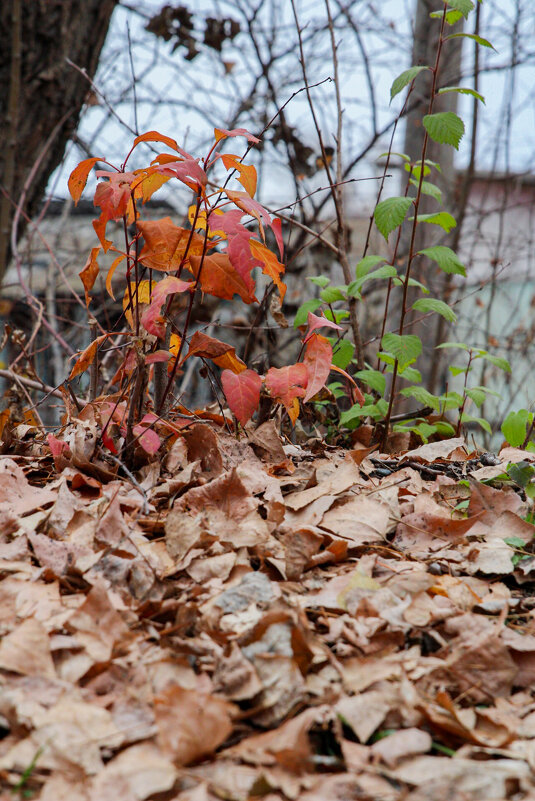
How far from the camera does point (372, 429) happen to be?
2.24 m

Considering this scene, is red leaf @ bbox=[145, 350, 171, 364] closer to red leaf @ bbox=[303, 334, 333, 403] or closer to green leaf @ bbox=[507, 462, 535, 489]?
red leaf @ bbox=[303, 334, 333, 403]

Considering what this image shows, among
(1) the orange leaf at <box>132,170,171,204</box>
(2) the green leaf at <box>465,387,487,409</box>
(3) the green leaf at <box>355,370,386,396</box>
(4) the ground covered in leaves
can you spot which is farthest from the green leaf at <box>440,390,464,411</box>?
(1) the orange leaf at <box>132,170,171,204</box>

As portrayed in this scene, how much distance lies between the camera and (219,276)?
1.52 meters

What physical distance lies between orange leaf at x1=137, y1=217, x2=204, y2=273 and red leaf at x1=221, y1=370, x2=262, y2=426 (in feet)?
0.96

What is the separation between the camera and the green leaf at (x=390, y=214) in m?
1.75

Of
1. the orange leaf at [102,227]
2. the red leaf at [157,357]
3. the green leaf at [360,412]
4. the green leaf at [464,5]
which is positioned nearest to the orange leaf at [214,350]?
the red leaf at [157,357]

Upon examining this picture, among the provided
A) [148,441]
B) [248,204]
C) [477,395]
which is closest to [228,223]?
[248,204]

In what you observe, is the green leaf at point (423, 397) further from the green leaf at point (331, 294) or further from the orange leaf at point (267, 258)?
the orange leaf at point (267, 258)

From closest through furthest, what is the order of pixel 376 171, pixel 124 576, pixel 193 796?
pixel 193 796 → pixel 124 576 → pixel 376 171

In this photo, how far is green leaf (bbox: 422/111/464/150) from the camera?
5.69ft

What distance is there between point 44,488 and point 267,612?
726 mm

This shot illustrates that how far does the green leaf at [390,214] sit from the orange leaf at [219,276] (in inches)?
18.4

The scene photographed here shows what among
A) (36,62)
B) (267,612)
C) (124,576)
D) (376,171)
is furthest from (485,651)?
(376,171)

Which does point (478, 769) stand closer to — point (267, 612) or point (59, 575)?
point (267, 612)
